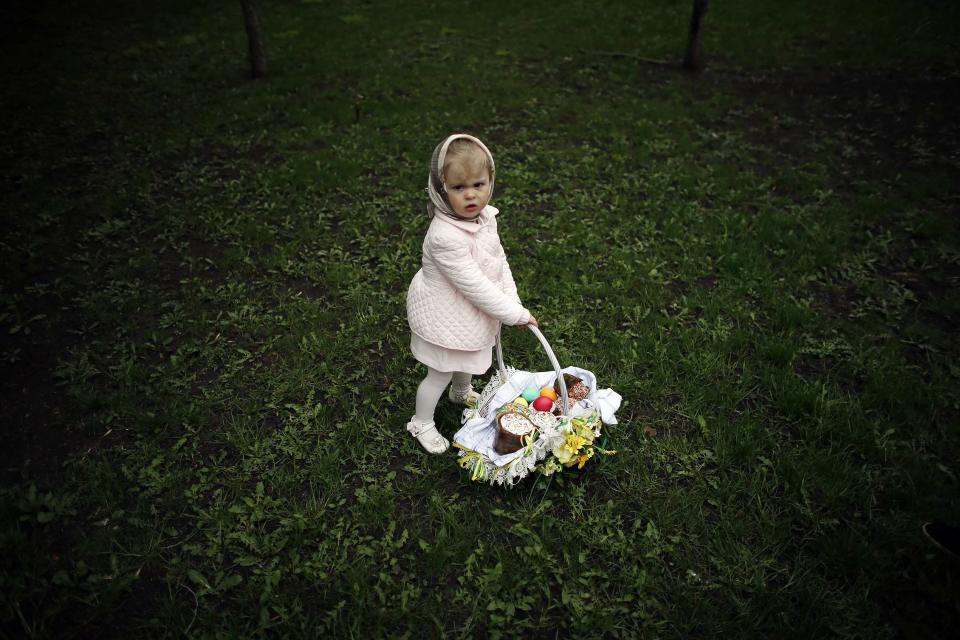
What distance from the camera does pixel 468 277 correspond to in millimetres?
2439

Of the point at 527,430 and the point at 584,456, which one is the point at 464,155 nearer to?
the point at 527,430

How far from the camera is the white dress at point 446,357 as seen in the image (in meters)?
2.72

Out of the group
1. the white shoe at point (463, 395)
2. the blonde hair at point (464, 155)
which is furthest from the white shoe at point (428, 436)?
the blonde hair at point (464, 155)

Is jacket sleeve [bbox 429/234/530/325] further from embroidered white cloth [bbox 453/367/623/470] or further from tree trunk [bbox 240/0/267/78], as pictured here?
tree trunk [bbox 240/0/267/78]

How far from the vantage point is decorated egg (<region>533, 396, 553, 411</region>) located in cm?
286

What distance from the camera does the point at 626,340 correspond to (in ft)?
12.6

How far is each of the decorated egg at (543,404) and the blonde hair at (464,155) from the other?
1.30 meters

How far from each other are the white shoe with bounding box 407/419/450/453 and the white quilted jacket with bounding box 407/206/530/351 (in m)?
0.67

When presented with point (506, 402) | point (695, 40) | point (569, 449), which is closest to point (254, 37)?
point (695, 40)


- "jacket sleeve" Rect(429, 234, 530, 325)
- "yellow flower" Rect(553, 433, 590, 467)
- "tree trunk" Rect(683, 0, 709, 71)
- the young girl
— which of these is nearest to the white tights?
the young girl

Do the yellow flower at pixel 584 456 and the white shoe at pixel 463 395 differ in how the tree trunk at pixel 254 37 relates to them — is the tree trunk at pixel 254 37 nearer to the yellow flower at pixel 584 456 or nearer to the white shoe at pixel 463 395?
the white shoe at pixel 463 395

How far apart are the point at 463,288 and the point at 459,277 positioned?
0.20 feet

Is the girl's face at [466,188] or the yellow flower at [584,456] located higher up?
the girl's face at [466,188]

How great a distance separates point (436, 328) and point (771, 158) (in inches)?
220
